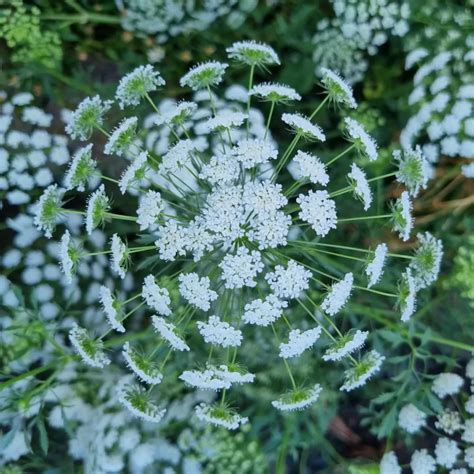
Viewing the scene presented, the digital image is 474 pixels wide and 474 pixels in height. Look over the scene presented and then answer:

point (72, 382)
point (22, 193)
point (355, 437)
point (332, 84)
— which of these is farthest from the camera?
point (355, 437)

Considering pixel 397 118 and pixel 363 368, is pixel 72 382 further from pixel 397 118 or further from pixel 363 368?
pixel 397 118

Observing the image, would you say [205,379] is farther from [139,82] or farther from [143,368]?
[139,82]

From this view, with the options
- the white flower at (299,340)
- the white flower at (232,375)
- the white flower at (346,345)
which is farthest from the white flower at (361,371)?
the white flower at (232,375)

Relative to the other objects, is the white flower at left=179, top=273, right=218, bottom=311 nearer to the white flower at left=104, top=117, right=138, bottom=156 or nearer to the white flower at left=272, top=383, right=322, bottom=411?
the white flower at left=272, top=383, right=322, bottom=411

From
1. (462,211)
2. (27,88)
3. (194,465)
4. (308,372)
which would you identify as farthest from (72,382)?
(462,211)

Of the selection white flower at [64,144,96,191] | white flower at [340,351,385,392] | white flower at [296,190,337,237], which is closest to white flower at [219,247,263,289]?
white flower at [296,190,337,237]

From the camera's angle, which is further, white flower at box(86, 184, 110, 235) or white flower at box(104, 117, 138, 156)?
white flower at box(104, 117, 138, 156)

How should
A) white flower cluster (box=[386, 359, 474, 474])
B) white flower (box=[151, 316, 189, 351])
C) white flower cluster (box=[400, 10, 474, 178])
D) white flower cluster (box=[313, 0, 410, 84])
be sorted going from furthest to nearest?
white flower cluster (box=[313, 0, 410, 84]) < white flower cluster (box=[386, 359, 474, 474]) < white flower cluster (box=[400, 10, 474, 178]) < white flower (box=[151, 316, 189, 351])
